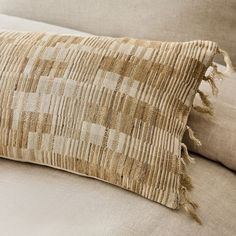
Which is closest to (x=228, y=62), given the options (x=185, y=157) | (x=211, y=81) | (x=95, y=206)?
(x=211, y=81)

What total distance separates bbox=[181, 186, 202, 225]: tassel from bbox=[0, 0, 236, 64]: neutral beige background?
342 mm

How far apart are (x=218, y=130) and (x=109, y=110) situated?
190 mm

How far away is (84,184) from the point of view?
747 mm

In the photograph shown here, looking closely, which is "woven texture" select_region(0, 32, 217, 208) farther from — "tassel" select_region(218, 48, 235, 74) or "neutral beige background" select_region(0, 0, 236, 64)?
"neutral beige background" select_region(0, 0, 236, 64)

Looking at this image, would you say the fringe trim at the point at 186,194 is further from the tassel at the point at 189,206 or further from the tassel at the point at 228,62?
the tassel at the point at 228,62

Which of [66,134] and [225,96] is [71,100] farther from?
[225,96]

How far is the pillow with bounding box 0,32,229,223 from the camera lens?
0.72 meters

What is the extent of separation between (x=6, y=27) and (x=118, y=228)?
0.55m

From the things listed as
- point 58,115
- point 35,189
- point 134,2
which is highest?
point 134,2

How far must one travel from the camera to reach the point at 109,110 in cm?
73

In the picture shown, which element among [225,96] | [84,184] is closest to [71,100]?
[84,184]

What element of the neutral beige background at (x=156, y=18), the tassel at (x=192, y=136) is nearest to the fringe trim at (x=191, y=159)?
the tassel at (x=192, y=136)

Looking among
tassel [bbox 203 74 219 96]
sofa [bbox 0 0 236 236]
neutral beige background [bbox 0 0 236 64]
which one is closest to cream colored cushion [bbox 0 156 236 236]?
sofa [bbox 0 0 236 236]

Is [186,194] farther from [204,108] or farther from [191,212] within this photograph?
[204,108]
